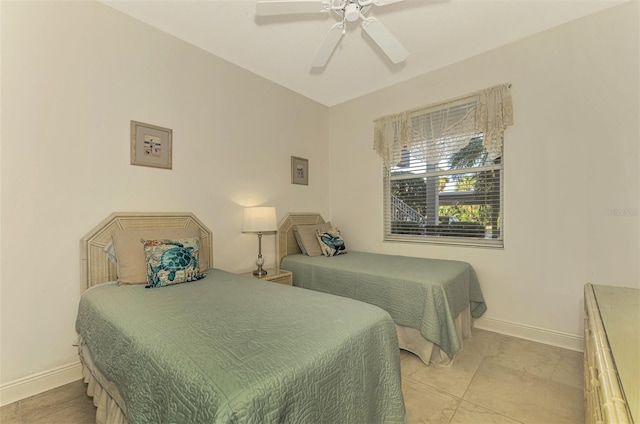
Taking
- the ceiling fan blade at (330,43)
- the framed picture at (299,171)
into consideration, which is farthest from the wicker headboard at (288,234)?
the ceiling fan blade at (330,43)

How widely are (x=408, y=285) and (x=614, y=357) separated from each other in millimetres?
1343

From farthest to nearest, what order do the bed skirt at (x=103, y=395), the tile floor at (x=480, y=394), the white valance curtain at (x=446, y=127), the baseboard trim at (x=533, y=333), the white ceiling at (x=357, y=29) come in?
the white valance curtain at (x=446, y=127) < the baseboard trim at (x=533, y=333) < the white ceiling at (x=357, y=29) < the tile floor at (x=480, y=394) < the bed skirt at (x=103, y=395)

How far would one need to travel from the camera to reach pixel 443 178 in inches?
121

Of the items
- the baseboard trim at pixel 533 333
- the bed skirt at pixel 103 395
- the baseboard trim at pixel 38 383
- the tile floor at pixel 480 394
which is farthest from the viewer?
the baseboard trim at pixel 533 333

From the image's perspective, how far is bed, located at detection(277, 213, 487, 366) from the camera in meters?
2.09

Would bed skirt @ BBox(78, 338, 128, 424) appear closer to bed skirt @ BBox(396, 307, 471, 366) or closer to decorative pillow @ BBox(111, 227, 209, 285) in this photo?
decorative pillow @ BBox(111, 227, 209, 285)

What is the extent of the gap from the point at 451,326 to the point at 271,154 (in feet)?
8.06

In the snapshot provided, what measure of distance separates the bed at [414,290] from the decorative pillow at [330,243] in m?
0.11

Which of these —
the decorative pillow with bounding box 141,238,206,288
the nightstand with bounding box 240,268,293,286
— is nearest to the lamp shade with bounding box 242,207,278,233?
the nightstand with bounding box 240,268,293,286

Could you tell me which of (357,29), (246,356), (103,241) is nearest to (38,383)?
(103,241)

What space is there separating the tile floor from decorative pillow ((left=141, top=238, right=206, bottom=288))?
82 centimetres

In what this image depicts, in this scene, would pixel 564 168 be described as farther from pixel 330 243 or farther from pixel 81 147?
pixel 81 147

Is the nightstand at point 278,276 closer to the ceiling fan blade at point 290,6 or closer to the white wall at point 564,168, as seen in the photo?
the white wall at point 564,168

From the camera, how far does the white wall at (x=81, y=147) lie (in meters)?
1.77
